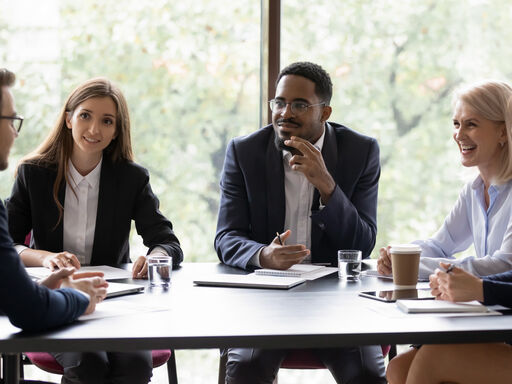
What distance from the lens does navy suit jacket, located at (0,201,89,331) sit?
1477 millimetres

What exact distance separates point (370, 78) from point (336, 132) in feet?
2.98

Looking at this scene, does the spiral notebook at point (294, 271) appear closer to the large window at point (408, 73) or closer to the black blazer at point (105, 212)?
the black blazer at point (105, 212)

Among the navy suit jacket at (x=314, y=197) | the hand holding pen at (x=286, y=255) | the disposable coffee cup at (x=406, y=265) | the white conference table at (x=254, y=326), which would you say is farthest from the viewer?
the navy suit jacket at (x=314, y=197)

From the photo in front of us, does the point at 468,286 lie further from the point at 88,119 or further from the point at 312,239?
the point at 88,119

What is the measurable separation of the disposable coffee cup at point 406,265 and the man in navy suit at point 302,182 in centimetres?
53

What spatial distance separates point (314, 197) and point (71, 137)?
0.98 metres

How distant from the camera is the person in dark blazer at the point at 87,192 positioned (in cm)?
262

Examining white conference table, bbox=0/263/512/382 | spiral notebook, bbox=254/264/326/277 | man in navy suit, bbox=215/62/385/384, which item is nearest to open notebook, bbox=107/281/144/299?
white conference table, bbox=0/263/512/382

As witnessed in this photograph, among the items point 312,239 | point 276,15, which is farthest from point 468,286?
point 276,15

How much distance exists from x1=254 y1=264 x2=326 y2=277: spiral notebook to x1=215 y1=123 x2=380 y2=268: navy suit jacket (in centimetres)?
26

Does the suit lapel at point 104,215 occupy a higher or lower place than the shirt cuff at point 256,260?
higher

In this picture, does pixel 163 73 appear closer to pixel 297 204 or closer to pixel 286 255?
pixel 297 204

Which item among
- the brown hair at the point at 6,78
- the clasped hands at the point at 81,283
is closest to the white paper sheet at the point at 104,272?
the clasped hands at the point at 81,283

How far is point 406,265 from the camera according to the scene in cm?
200
